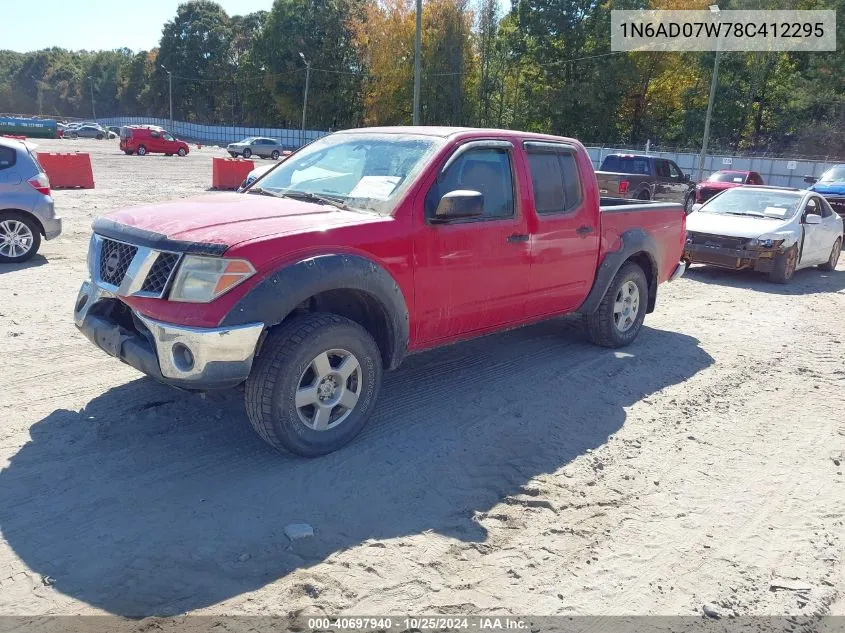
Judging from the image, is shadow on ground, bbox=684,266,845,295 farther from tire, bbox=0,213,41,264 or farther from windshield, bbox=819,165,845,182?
tire, bbox=0,213,41,264

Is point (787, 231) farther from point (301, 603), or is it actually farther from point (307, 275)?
point (301, 603)

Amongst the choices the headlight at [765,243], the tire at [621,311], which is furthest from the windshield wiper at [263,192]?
the headlight at [765,243]

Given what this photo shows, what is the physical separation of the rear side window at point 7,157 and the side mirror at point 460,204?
294 inches

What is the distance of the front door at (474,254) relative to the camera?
15.2ft

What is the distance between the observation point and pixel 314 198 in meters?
4.79

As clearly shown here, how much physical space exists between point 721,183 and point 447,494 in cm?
1931

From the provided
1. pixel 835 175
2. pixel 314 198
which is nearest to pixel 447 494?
pixel 314 198

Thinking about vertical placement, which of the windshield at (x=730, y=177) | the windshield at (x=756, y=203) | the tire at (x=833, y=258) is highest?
the windshield at (x=730, y=177)

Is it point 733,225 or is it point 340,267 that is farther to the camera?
point 733,225

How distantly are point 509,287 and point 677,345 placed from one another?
2.75 metres

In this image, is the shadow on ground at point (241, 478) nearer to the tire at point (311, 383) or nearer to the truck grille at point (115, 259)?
the tire at point (311, 383)

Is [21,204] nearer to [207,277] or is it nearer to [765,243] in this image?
[207,277]

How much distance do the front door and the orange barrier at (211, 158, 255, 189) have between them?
18344 millimetres

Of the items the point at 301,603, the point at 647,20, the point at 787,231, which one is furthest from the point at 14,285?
the point at 647,20
